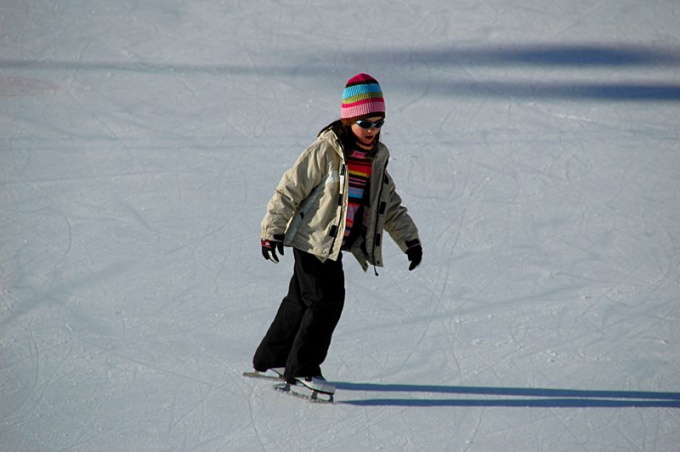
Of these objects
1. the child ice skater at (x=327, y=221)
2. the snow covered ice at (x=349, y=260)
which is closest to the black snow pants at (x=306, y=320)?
the child ice skater at (x=327, y=221)

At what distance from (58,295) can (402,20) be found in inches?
197

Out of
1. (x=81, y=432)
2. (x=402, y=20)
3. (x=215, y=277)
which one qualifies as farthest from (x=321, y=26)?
(x=81, y=432)

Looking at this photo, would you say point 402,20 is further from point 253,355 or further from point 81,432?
point 81,432

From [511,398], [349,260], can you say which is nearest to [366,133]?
[511,398]

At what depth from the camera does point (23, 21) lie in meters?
8.39

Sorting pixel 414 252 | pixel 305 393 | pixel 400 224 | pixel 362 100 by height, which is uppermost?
pixel 362 100

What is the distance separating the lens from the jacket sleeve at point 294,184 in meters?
3.73

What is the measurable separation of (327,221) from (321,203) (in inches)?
3.1

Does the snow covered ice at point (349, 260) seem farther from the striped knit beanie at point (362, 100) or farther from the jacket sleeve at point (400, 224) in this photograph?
the striped knit beanie at point (362, 100)

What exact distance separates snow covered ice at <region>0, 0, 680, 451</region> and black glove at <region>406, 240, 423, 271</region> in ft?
1.93

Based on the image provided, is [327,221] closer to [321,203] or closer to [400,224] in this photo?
[321,203]

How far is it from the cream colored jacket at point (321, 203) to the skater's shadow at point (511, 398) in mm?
618

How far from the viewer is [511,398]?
407cm

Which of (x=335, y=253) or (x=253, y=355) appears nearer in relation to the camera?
(x=335, y=253)
